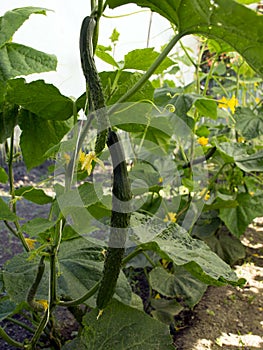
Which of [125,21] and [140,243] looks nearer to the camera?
[140,243]

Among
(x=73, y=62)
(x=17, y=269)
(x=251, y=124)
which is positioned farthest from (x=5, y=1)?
(x=17, y=269)

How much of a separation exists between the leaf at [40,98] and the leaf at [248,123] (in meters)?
0.96

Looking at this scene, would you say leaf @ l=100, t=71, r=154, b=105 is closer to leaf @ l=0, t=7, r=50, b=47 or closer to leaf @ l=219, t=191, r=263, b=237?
leaf @ l=0, t=7, r=50, b=47

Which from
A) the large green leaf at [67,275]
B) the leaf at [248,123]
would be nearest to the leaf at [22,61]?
the large green leaf at [67,275]

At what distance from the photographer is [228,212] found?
1.81m

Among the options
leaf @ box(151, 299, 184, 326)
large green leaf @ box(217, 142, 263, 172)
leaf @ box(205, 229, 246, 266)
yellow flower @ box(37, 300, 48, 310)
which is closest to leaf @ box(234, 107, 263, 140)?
large green leaf @ box(217, 142, 263, 172)

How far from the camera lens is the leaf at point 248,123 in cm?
168

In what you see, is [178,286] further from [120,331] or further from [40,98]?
[40,98]

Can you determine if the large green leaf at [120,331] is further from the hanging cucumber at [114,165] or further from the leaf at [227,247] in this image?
the leaf at [227,247]

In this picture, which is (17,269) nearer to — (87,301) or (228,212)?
(87,301)

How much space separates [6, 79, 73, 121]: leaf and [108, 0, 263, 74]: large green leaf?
224mm

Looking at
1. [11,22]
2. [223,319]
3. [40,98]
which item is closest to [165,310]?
[223,319]

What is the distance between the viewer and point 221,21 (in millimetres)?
514

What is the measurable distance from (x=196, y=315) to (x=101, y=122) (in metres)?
1.12
